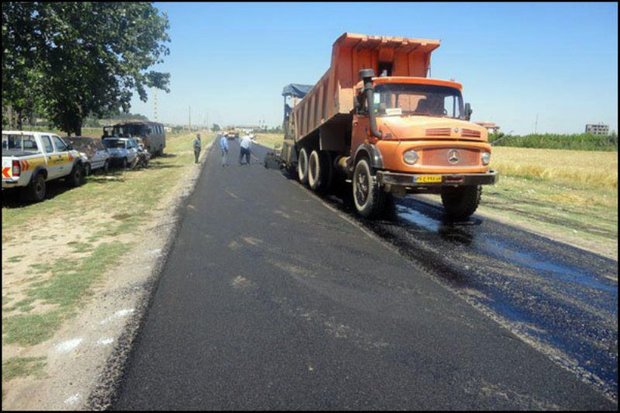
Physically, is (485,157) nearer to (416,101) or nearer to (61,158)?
(416,101)

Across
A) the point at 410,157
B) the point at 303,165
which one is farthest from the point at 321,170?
the point at 410,157

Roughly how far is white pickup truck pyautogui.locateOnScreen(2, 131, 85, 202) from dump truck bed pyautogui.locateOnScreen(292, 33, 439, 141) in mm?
7219

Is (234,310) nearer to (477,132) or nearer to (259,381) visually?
(259,381)

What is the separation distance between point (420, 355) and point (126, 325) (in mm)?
2618

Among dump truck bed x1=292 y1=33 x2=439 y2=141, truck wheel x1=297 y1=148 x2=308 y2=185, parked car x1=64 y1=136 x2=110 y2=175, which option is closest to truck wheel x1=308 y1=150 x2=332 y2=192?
truck wheel x1=297 y1=148 x2=308 y2=185

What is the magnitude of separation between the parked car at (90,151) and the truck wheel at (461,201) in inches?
489

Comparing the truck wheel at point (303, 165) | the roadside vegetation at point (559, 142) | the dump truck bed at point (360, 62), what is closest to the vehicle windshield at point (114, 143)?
the truck wheel at point (303, 165)

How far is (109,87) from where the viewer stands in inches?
912

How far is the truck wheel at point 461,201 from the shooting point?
8.96 m

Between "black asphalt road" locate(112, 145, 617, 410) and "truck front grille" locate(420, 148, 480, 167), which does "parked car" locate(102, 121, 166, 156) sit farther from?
"black asphalt road" locate(112, 145, 617, 410)

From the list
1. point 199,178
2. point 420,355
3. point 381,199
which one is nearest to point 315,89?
point 381,199

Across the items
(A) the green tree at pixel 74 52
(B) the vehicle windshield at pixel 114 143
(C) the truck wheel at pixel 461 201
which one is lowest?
(C) the truck wheel at pixel 461 201

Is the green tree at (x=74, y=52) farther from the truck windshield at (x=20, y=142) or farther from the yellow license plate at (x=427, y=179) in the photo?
the yellow license plate at (x=427, y=179)

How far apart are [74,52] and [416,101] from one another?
38.3ft
